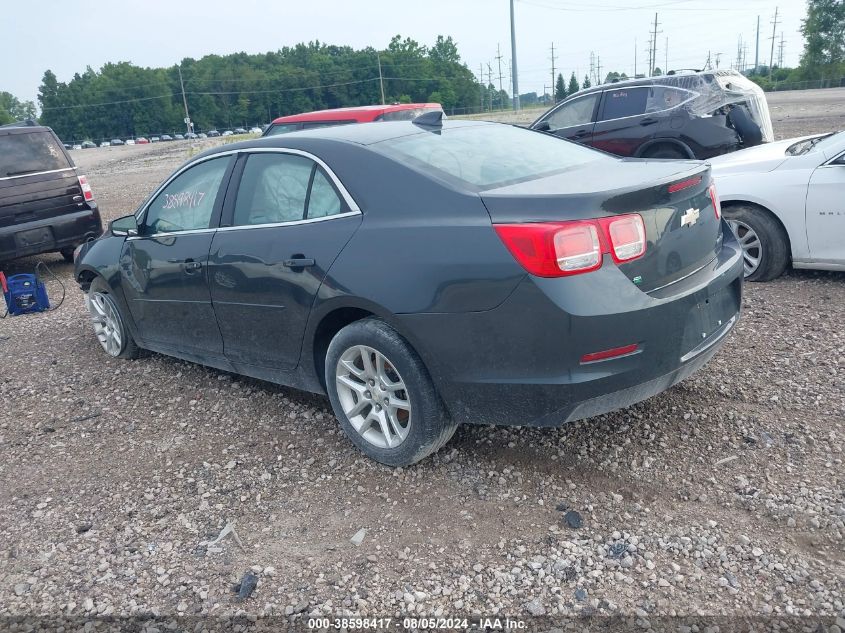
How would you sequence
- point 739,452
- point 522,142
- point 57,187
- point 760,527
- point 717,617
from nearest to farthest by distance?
point 717,617, point 760,527, point 739,452, point 522,142, point 57,187

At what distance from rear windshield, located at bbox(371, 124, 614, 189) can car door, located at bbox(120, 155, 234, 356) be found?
1.28 meters

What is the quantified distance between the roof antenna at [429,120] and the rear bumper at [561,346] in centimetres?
143

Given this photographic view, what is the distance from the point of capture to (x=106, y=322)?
5.59 metres

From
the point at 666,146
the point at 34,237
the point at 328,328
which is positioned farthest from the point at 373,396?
the point at 666,146

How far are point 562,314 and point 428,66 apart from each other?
120407 millimetres

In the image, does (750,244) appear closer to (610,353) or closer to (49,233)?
(610,353)

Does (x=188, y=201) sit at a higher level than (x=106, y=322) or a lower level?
higher

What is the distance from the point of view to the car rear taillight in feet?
9.20

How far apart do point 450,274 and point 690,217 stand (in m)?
1.19

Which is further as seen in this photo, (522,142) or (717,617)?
(522,142)

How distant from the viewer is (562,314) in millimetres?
2793

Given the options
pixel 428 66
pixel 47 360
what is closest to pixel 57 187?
pixel 47 360

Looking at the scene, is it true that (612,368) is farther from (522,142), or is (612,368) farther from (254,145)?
(254,145)

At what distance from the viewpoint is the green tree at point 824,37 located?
7306 cm
